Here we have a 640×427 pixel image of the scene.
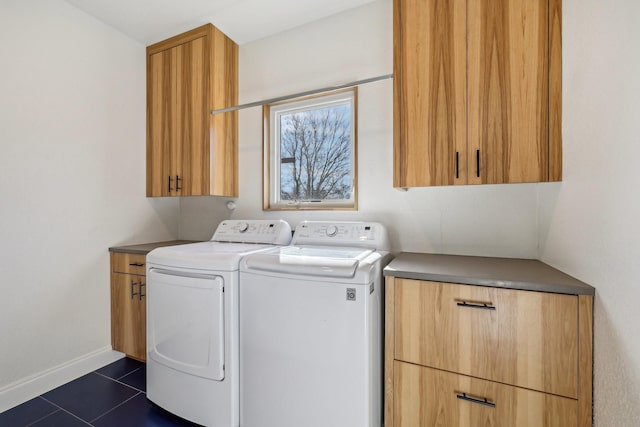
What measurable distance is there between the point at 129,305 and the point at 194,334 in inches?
42.4

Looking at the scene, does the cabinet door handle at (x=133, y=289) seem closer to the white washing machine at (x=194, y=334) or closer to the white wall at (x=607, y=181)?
the white washing machine at (x=194, y=334)

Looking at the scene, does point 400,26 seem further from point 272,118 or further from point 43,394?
point 43,394

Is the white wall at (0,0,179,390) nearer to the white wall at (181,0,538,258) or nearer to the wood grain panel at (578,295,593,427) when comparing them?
the white wall at (181,0,538,258)

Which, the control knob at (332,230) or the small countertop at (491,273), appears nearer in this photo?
the small countertop at (491,273)

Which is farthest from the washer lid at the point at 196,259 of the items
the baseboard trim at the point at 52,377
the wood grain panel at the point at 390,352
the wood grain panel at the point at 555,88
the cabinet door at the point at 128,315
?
the wood grain panel at the point at 555,88

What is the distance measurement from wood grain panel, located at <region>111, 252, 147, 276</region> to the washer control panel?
55cm

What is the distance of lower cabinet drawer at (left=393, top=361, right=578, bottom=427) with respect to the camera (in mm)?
1049

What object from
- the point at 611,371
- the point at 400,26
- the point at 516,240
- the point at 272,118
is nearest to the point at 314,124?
the point at 272,118

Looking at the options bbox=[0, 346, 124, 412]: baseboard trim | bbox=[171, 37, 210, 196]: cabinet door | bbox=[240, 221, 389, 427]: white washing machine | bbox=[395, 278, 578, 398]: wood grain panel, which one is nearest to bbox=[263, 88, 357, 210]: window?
bbox=[171, 37, 210, 196]: cabinet door

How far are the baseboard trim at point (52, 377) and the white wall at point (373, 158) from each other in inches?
58.5

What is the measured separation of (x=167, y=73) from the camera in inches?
96.4

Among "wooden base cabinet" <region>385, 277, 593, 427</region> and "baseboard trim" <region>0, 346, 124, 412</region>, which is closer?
"wooden base cabinet" <region>385, 277, 593, 427</region>

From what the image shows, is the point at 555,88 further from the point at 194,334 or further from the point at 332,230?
the point at 194,334

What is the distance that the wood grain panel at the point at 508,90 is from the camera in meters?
1.28
